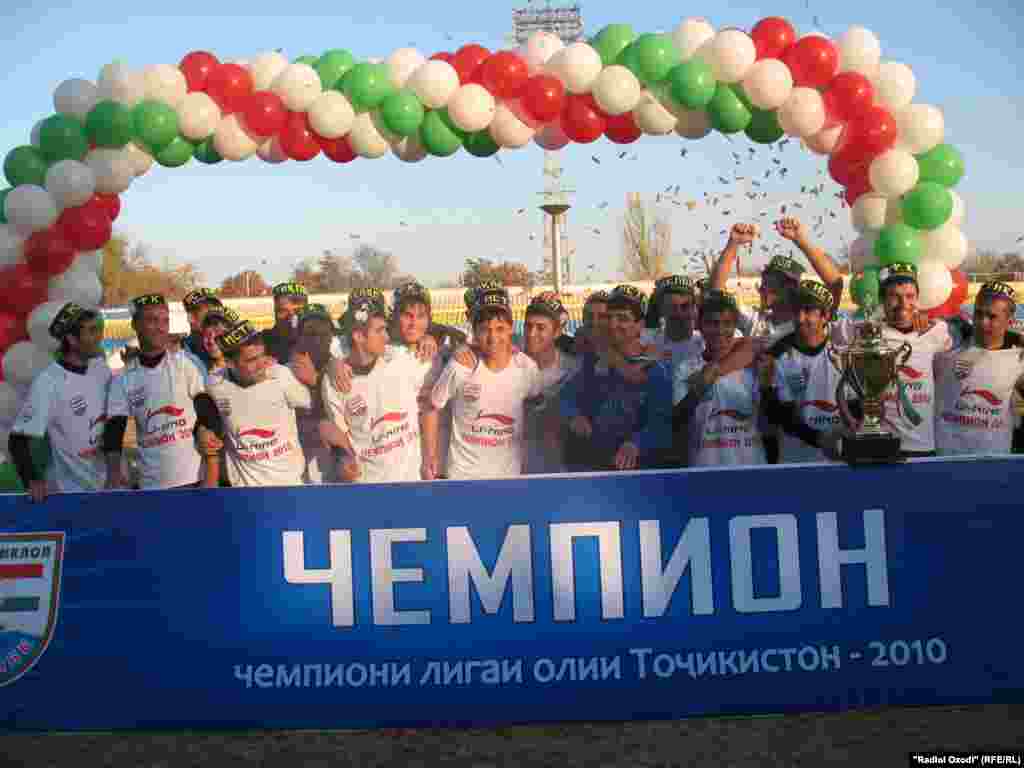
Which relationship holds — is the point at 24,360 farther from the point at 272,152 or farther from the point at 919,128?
the point at 919,128

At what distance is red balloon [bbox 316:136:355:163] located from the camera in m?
7.91

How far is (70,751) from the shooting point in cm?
401

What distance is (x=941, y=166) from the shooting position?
286 inches

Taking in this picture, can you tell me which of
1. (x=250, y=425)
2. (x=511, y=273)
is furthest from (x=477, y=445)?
(x=511, y=273)

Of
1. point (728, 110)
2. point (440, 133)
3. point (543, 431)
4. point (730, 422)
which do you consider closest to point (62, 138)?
point (440, 133)

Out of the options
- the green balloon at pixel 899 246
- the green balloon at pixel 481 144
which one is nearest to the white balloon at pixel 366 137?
the green balloon at pixel 481 144

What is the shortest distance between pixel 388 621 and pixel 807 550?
175cm

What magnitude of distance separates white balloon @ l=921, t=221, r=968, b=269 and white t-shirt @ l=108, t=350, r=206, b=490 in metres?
5.09

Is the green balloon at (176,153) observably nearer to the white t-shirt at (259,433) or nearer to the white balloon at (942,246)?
the white t-shirt at (259,433)

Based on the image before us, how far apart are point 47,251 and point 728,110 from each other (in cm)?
535

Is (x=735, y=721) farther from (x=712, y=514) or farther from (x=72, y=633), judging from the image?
(x=72, y=633)

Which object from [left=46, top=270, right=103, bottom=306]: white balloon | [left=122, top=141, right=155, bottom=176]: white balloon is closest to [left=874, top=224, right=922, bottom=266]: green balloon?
[left=122, top=141, right=155, bottom=176]: white balloon

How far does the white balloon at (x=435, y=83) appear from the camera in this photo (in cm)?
748

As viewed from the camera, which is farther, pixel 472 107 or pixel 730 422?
pixel 472 107
